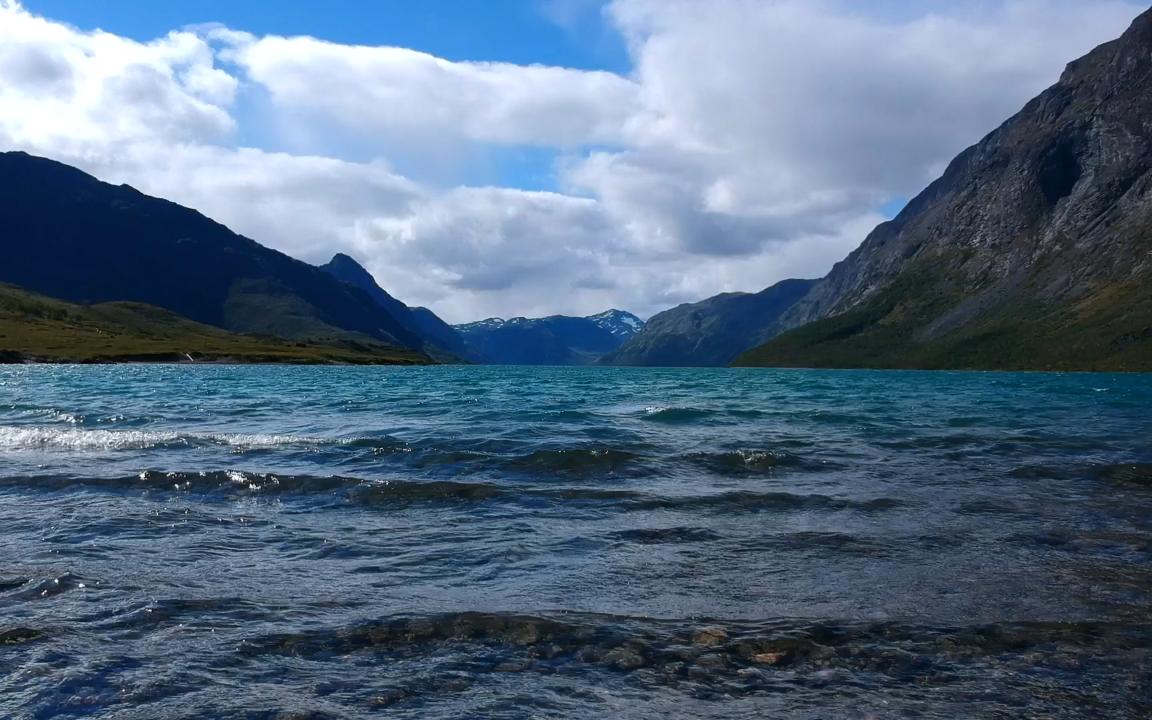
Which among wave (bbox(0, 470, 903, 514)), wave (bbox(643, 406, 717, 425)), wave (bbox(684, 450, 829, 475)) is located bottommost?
wave (bbox(0, 470, 903, 514))

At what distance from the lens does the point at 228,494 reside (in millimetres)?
23156

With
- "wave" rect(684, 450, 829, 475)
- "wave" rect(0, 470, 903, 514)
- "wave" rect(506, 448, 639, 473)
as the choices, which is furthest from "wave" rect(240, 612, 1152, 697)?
"wave" rect(684, 450, 829, 475)

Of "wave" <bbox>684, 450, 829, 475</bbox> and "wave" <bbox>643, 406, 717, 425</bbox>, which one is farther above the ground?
"wave" <bbox>643, 406, 717, 425</bbox>

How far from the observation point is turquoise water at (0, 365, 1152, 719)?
943cm

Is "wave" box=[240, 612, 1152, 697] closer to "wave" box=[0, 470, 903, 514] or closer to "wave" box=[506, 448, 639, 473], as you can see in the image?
"wave" box=[0, 470, 903, 514]

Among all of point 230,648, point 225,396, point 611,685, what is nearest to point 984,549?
point 611,685

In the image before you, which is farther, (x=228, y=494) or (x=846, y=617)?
(x=228, y=494)

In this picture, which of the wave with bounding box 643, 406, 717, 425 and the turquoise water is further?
the wave with bounding box 643, 406, 717, 425

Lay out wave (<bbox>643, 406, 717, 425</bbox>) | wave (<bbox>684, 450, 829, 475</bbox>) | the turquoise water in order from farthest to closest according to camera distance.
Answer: wave (<bbox>643, 406, 717, 425</bbox>)
wave (<bbox>684, 450, 829, 475</bbox>)
the turquoise water

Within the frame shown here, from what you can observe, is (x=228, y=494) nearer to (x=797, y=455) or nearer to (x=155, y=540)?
(x=155, y=540)

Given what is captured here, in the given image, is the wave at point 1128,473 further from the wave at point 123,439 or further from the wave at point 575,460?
the wave at point 123,439

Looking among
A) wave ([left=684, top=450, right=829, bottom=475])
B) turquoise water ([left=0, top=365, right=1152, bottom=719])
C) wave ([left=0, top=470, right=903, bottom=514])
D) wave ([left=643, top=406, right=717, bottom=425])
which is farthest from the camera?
wave ([left=643, top=406, right=717, bottom=425])

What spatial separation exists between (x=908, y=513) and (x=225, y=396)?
64548 mm

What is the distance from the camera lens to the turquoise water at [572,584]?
9430 millimetres
